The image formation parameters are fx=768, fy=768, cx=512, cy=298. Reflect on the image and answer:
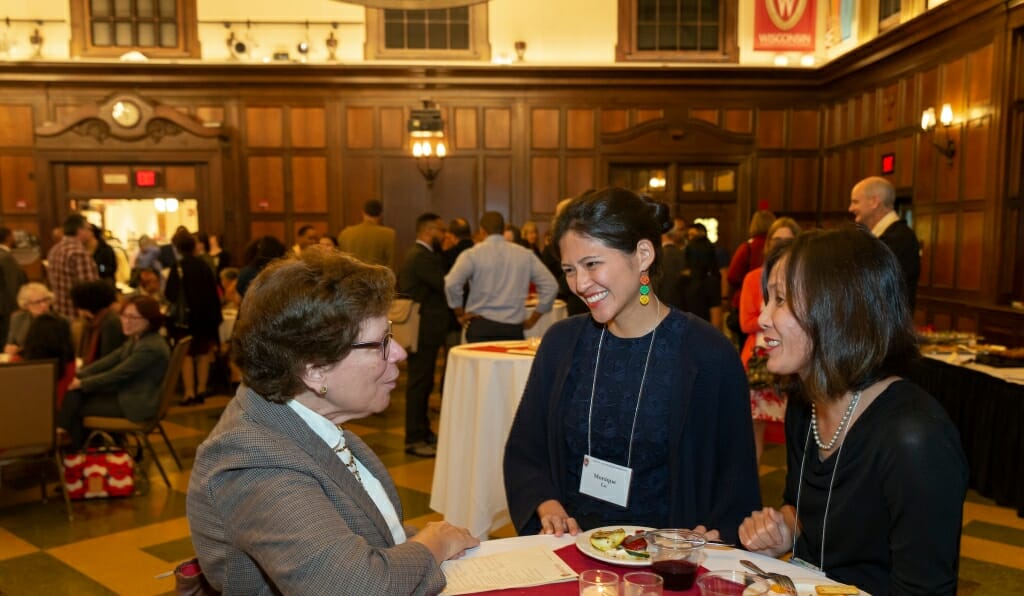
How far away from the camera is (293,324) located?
149cm

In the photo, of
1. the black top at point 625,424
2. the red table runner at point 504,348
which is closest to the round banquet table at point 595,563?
the black top at point 625,424

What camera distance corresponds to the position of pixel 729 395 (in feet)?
7.14

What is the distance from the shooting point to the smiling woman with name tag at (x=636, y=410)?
84.3 inches

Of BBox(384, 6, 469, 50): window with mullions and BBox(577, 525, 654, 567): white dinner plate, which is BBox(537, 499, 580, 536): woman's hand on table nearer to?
BBox(577, 525, 654, 567): white dinner plate

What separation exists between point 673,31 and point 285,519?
12.3 m

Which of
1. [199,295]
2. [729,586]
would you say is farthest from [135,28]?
[729,586]

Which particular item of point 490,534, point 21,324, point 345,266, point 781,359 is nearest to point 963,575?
point 490,534

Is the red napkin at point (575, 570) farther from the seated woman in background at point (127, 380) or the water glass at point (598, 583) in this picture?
the seated woman in background at point (127, 380)

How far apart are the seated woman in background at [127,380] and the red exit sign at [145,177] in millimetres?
7321

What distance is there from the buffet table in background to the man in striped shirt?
752 centimetres

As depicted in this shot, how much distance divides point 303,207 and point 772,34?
7542 millimetres

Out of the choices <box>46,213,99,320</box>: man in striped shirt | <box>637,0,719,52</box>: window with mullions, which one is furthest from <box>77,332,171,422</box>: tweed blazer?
<box>637,0,719,52</box>: window with mullions

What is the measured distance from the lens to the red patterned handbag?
482cm

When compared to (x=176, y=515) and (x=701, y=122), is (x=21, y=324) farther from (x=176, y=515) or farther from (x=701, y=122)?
(x=701, y=122)
